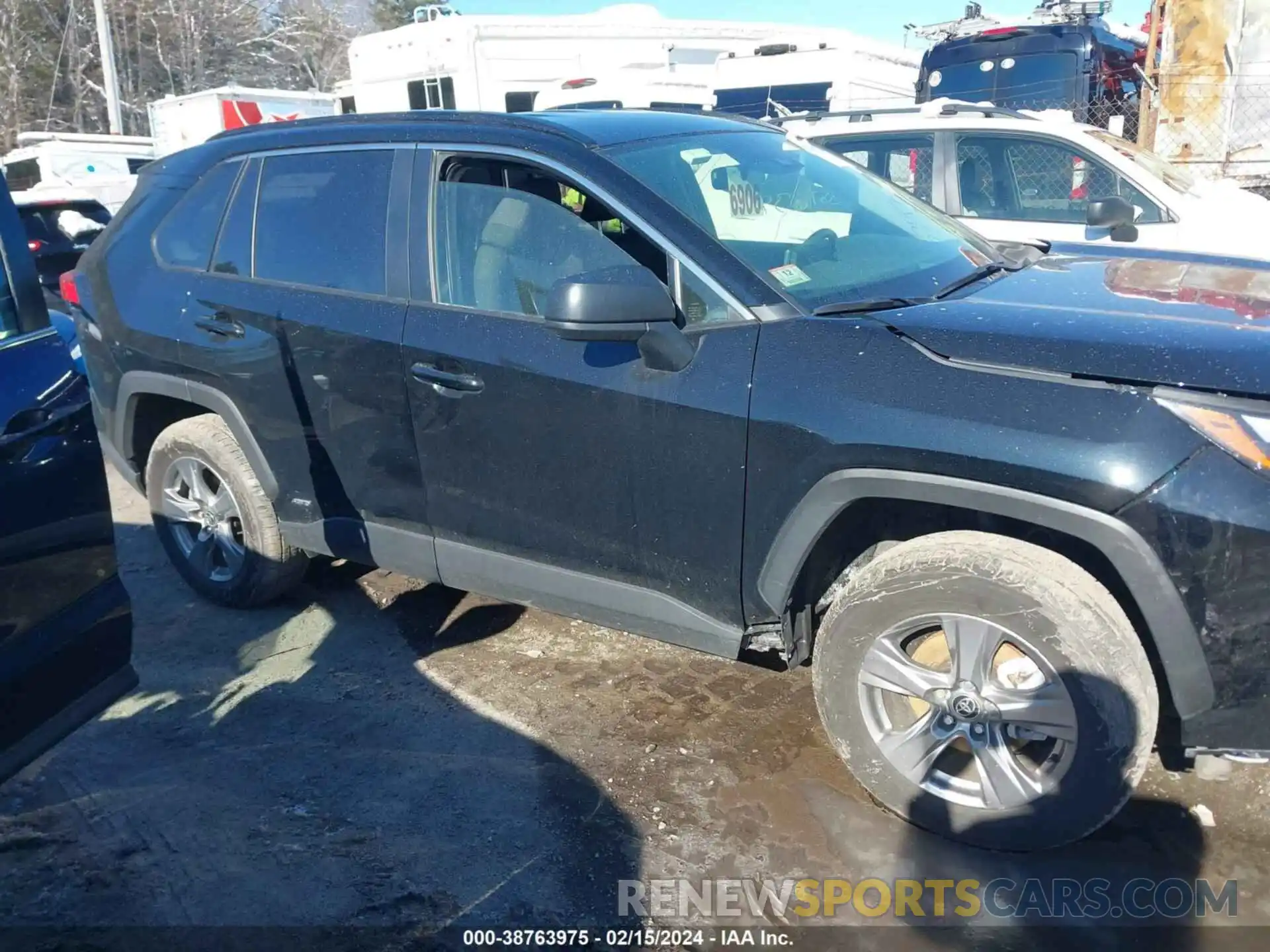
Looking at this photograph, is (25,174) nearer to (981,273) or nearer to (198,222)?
(198,222)

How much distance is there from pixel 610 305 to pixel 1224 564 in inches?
61.5

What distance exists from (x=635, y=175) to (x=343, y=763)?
2.03 m

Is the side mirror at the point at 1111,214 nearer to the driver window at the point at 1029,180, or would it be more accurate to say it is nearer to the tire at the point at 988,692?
the driver window at the point at 1029,180

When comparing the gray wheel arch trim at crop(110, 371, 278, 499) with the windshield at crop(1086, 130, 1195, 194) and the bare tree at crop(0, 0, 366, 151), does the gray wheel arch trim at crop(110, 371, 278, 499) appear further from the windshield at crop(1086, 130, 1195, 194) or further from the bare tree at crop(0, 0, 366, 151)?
the bare tree at crop(0, 0, 366, 151)

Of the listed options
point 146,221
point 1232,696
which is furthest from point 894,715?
point 146,221

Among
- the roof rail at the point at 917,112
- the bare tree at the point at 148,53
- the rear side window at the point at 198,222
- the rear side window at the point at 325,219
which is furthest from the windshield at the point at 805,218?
the bare tree at the point at 148,53

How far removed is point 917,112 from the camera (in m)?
7.12

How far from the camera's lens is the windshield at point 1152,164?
20.2 ft

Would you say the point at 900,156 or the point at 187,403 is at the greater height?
the point at 900,156

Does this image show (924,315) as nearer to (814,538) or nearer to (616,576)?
(814,538)

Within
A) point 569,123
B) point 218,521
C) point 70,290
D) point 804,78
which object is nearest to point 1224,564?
point 569,123

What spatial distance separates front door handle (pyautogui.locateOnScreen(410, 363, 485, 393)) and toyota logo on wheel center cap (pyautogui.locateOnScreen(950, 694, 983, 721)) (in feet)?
5.35

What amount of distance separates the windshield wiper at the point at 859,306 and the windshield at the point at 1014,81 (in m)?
11.7

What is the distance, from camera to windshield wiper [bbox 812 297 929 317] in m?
2.80
